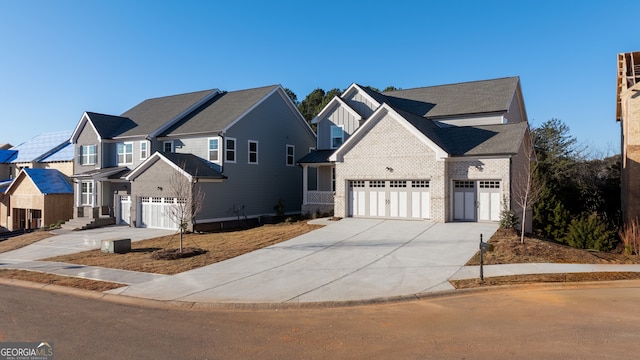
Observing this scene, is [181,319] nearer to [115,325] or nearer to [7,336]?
[115,325]

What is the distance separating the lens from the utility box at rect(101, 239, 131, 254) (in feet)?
62.3

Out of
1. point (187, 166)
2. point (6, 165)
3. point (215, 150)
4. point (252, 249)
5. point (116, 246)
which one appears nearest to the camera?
point (252, 249)

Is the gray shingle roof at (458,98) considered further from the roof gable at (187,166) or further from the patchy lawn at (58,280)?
the patchy lawn at (58,280)

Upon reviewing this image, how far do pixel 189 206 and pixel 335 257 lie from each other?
10178 millimetres

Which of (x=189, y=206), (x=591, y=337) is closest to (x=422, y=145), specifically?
(x=189, y=206)

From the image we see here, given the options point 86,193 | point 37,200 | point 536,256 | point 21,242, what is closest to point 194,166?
point 21,242

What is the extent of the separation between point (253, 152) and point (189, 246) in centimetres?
1124

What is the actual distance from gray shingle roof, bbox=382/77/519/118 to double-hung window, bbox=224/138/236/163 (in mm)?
10993

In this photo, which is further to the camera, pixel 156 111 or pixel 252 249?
pixel 156 111

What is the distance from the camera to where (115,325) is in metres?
8.83

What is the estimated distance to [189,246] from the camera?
66.6 feet

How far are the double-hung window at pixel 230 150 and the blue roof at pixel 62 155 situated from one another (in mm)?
21491

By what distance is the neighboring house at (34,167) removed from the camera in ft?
119

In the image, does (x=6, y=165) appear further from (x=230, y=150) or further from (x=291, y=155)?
(x=291, y=155)
